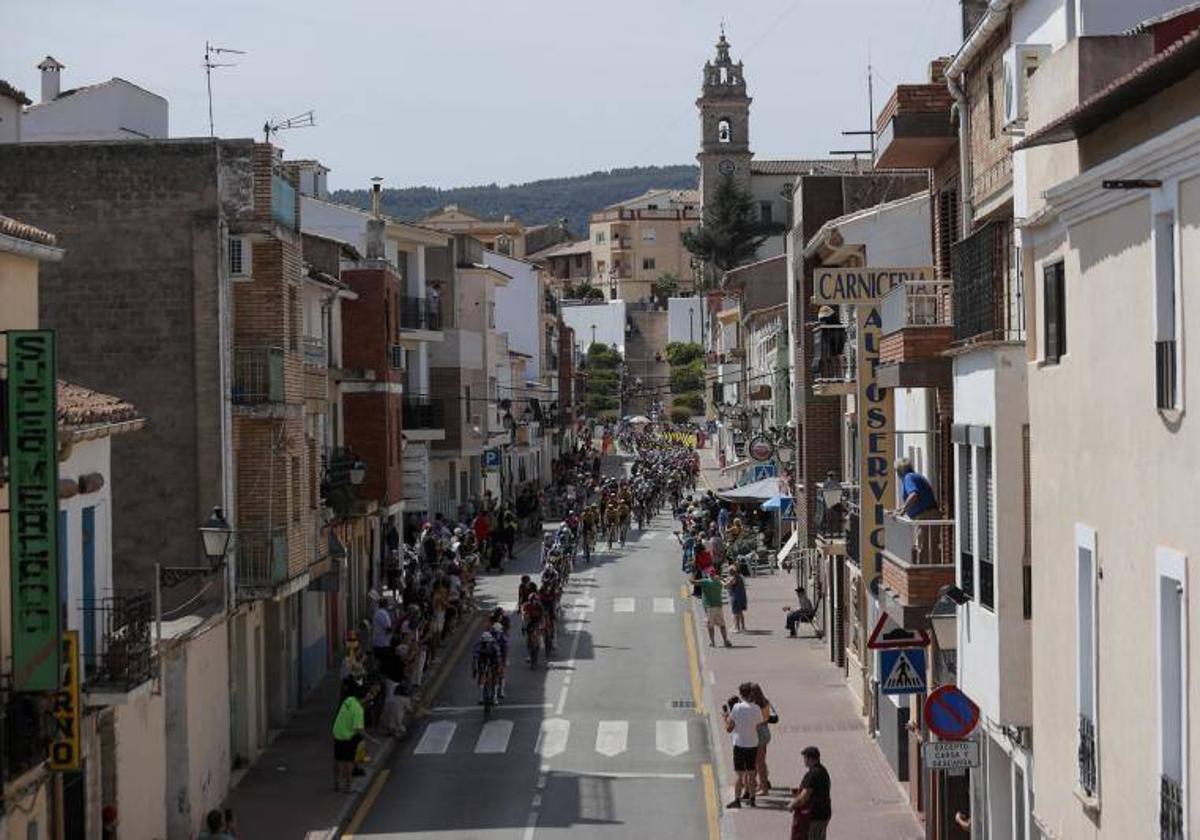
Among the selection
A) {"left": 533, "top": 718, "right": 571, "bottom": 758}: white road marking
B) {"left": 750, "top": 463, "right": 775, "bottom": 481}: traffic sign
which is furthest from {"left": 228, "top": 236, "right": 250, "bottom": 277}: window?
{"left": 750, "top": 463, "right": 775, "bottom": 481}: traffic sign

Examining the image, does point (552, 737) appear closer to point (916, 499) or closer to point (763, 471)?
point (916, 499)

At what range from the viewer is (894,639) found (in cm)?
2348

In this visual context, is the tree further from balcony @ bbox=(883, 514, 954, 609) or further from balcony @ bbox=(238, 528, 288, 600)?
balcony @ bbox=(883, 514, 954, 609)

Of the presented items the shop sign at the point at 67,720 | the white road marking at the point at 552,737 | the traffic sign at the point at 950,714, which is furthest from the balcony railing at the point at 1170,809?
the white road marking at the point at 552,737

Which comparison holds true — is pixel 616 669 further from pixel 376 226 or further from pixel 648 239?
pixel 648 239

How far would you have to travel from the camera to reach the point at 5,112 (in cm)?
3375

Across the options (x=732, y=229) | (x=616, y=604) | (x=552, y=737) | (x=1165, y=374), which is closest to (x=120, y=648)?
(x=1165, y=374)

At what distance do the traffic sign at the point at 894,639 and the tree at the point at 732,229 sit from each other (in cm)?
12069

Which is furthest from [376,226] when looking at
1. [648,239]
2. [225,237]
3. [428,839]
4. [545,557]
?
[648,239]

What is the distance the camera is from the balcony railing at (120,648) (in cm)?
2105

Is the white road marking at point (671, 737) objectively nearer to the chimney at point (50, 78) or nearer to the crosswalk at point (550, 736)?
the crosswalk at point (550, 736)

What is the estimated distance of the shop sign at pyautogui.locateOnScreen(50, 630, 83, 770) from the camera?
18312 millimetres

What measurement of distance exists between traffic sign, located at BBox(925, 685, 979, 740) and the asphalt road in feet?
27.9

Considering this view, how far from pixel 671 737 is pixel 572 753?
74.7 inches
